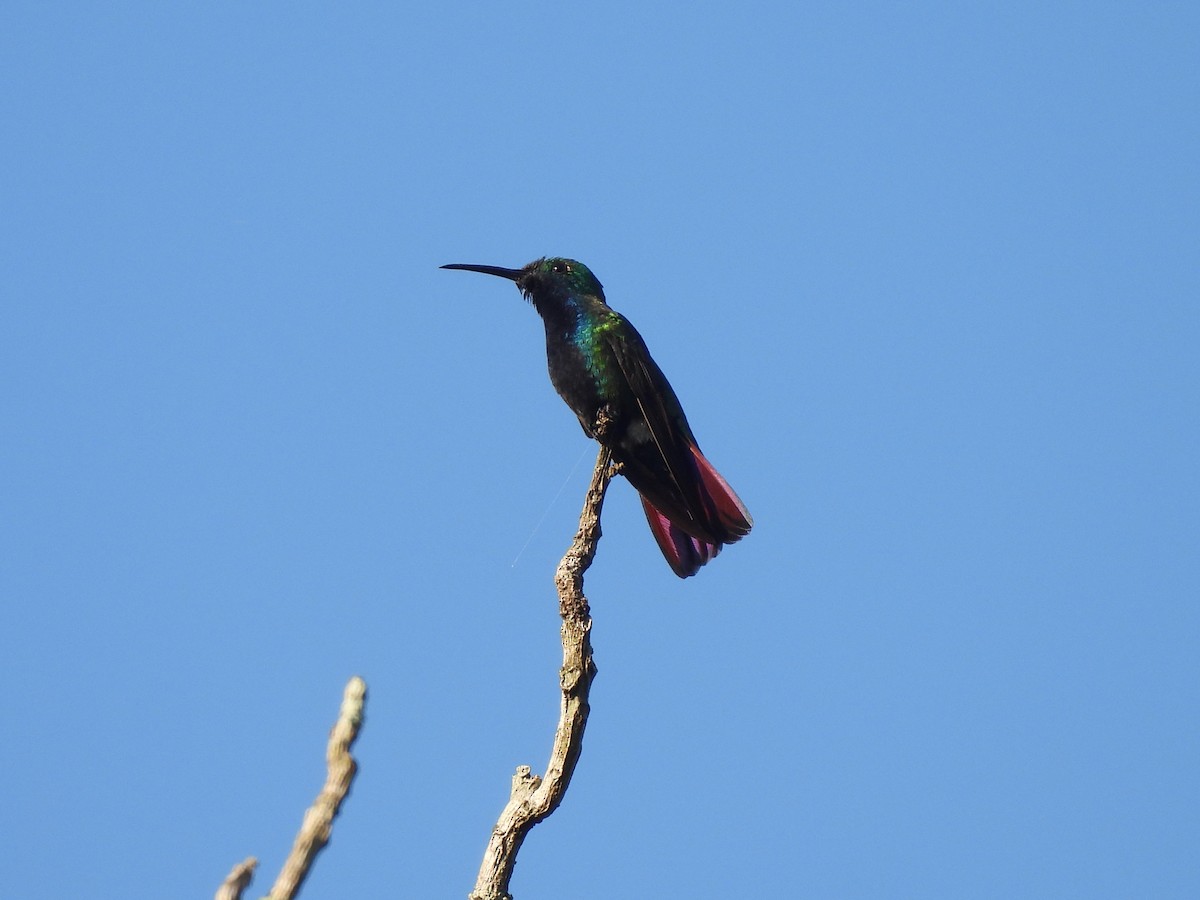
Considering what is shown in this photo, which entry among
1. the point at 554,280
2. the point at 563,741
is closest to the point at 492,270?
the point at 554,280

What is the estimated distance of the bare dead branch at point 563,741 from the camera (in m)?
3.23

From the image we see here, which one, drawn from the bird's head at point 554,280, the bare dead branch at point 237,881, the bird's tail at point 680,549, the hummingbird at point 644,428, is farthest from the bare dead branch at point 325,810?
the bird's head at point 554,280

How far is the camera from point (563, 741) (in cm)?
355

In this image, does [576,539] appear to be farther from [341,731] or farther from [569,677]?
[341,731]

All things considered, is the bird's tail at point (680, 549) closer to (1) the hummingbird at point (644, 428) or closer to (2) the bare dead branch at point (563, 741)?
(1) the hummingbird at point (644, 428)

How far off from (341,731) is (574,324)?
16.7 feet

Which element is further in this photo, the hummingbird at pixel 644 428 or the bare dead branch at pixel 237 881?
the hummingbird at pixel 644 428

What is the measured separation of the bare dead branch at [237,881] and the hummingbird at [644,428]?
14.3 feet

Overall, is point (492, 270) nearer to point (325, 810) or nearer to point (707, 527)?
point (707, 527)

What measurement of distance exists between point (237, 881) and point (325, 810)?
0.12 meters

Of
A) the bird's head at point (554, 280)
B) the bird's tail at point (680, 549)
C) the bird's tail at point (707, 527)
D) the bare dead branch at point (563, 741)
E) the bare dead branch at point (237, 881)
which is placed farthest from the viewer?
the bird's head at point (554, 280)

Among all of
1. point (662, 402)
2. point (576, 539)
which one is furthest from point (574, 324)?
point (576, 539)

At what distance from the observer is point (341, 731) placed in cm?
136

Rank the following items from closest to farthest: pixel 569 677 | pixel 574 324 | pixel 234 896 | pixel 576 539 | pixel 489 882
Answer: pixel 234 896 → pixel 489 882 → pixel 569 677 → pixel 576 539 → pixel 574 324
